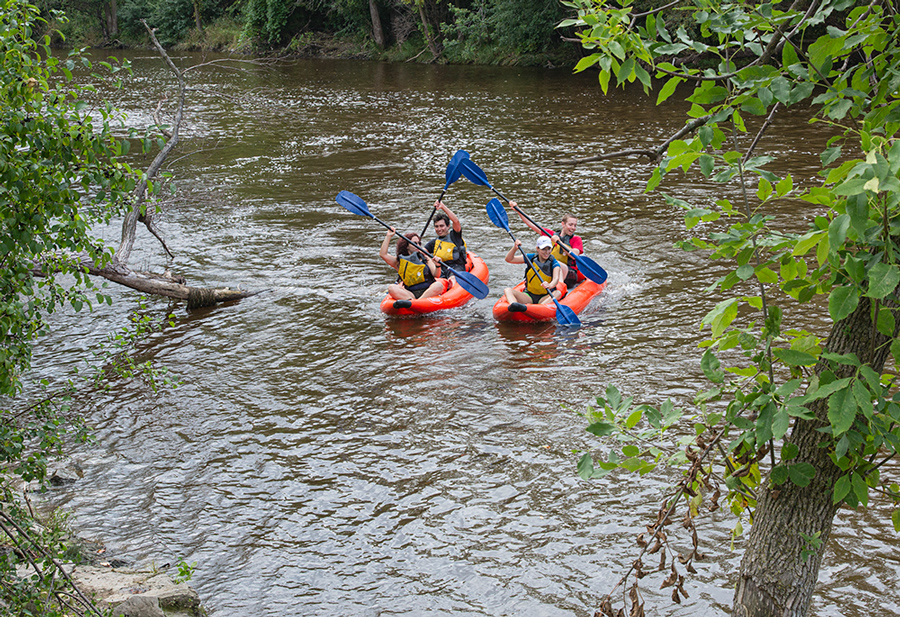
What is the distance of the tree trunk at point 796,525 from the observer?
7.38 ft

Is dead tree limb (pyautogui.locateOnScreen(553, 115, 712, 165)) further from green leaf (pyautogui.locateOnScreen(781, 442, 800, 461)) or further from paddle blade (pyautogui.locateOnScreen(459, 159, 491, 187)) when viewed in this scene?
paddle blade (pyautogui.locateOnScreen(459, 159, 491, 187))

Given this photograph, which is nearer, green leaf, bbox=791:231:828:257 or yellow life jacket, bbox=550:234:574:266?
green leaf, bbox=791:231:828:257

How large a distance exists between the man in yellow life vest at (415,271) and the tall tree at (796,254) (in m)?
6.96

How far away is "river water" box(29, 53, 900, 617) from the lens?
4.65 metres

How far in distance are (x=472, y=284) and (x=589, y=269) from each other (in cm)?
140

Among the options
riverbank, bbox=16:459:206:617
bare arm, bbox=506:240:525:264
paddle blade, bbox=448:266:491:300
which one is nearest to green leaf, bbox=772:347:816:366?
riverbank, bbox=16:459:206:617

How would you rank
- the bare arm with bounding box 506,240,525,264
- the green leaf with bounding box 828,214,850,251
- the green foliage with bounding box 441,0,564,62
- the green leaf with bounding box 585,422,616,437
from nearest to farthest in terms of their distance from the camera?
the green leaf with bounding box 828,214,850,251, the green leaf with bounding box 585,422,616,437, the bare arm with bounding box 506,240,525,264, the green foliage with bounding box 441,0,564,62

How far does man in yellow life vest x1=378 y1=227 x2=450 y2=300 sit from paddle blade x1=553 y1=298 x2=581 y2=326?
1.60m

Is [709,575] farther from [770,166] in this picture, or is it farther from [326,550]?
[770,166]

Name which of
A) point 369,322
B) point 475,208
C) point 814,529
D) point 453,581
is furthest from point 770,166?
point 814,529

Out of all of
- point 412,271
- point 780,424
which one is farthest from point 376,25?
point 780,424

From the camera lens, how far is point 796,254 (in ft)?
6.21

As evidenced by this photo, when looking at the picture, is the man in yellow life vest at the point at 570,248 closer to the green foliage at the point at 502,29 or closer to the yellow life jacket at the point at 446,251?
the yellow life jacket at the point at 446,251

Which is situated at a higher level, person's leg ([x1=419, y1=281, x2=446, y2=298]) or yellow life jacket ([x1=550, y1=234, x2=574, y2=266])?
yellow life jacket ([x1=550, y1=234, x2=574, y2=266])
